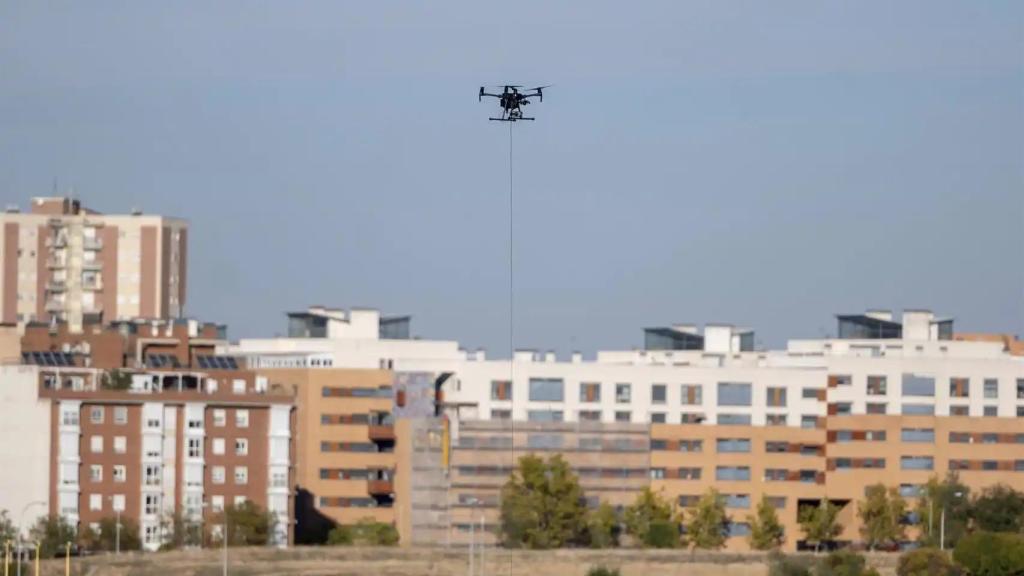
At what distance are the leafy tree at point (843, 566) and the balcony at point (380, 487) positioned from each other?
27678 mm

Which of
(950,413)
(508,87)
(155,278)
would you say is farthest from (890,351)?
(508,87)

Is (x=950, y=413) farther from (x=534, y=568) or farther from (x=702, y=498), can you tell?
(x=534, y=568)

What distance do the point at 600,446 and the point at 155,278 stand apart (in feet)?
186

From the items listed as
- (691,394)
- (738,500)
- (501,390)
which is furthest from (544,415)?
(738,500)

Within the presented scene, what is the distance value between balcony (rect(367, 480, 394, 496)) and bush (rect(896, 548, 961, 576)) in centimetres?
3160

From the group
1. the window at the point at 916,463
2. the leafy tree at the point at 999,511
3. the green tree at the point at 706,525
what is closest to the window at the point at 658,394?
the green tree at the point at 706,525

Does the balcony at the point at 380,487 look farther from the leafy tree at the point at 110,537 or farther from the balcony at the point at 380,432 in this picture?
the leafy tree at the point at 110,537

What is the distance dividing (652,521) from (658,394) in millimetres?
10191

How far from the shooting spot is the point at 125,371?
131m

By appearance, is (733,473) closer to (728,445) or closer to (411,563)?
(728,445)

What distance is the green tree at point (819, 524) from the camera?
133 meters

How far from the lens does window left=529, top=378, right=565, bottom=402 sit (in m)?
140

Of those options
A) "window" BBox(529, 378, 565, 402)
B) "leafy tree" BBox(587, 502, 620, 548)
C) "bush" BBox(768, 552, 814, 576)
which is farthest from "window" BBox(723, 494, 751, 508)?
"bush" BBox(768, 552, 814, 576)

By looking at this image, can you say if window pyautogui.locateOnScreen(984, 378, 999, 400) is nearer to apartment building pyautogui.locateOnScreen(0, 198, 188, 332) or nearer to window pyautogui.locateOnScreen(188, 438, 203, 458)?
window pyautogui.locateOnScreen(188, 438, 203, 458)
